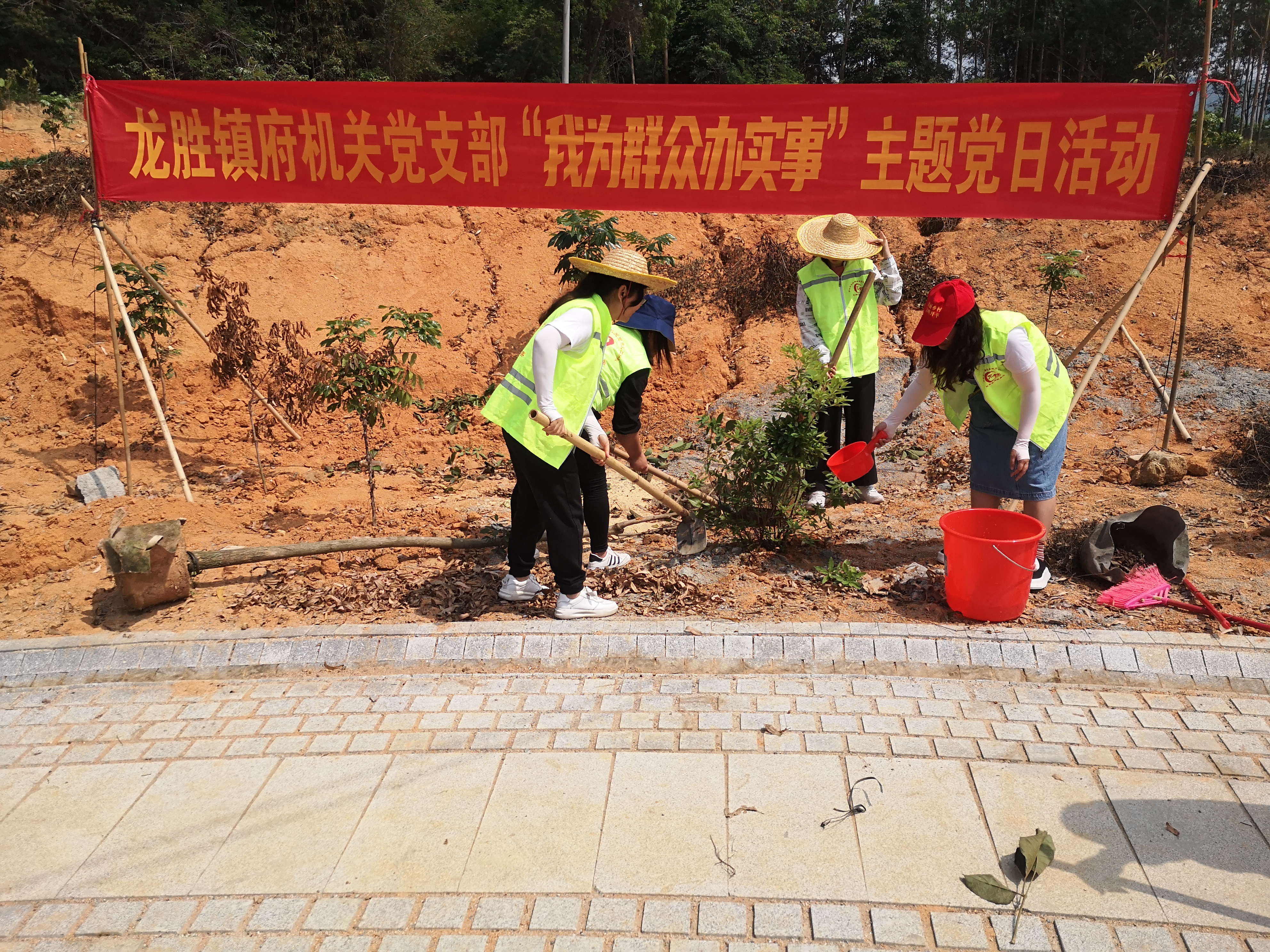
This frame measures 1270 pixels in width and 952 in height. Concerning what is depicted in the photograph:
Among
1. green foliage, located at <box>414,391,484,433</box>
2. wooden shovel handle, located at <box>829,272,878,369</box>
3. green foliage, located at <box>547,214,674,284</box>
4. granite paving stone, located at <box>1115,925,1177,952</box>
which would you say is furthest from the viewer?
green foliage, located at <box>547,214,674,284</box>

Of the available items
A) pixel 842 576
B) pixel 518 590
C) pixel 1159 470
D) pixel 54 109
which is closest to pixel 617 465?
pixel 518 590

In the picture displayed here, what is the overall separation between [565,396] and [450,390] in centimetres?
504

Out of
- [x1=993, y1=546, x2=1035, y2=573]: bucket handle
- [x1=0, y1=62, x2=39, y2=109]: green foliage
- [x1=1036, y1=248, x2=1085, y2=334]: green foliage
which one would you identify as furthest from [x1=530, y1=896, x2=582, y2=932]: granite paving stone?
[x1=0, y1=62, x2=39, y2=109]: green foliage

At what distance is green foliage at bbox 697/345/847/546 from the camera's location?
4875mm

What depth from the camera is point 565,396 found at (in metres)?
4.18

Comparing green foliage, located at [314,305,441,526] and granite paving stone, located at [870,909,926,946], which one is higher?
green foliage, located at [314,305,441,526]

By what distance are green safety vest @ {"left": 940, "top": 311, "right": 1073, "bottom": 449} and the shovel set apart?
1545 millimetres

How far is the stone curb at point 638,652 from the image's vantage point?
392 centimetres

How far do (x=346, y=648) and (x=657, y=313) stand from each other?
230cm

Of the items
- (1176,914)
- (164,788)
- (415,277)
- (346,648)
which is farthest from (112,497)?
(1176,914)

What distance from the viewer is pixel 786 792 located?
3211mm

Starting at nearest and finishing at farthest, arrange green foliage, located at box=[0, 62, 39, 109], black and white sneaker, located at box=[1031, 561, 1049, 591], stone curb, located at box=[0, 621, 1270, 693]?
stone curb, located at box=[0, 621, 1270, 693]
black and white sneaker, located at box=[1031, 561, 1049, 591]
green foliage, located at box=[0, 62, 39, 109]

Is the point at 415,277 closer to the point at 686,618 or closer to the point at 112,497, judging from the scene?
the point at 112,497

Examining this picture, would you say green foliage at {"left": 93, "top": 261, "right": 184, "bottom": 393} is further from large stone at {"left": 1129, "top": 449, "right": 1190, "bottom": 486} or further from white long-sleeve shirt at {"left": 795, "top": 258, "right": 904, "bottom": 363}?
large stone at {"left": 1129, "top": 449, "right": 1190, "bottom": 486}
